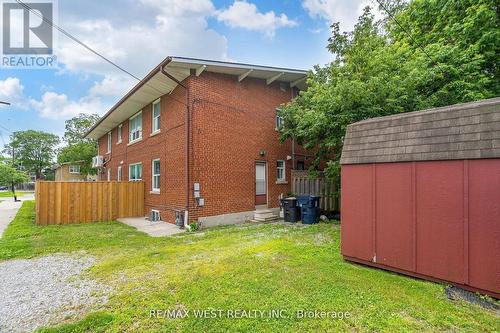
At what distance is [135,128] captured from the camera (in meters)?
14.6

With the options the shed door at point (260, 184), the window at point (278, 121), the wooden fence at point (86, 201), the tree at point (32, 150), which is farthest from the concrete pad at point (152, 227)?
the tree at point (32, 150)

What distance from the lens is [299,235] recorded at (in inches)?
297

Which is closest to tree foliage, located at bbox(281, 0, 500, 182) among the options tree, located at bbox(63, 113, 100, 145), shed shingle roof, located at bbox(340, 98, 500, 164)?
shed shingle roof, located at bbox(340, 98, 500, 164)

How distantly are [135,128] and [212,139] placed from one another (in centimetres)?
694

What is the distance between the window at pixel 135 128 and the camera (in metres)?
14.0

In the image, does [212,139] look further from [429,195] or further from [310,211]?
[429,195]

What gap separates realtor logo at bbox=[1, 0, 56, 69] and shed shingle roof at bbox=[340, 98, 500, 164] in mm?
8534

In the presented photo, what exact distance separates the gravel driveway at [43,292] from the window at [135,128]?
30.3 ft

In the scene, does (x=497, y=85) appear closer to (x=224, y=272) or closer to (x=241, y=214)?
(x=241, y=214)

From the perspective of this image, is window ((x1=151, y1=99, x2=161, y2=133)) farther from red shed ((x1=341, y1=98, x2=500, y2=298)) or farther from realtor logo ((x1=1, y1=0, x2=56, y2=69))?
red shed ((x1=341, y1=98, x2=500, y2=298))

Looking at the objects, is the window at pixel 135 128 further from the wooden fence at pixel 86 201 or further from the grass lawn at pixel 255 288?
the grass lawn at pixel 255 288

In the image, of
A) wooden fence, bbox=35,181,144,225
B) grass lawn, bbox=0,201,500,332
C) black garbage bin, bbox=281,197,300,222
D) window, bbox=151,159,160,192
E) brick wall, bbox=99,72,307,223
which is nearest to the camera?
grass lawn, bbox=0,201,500,332

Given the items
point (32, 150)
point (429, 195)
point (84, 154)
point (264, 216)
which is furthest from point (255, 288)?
point (32, 150)

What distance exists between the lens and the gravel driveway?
3.30m
